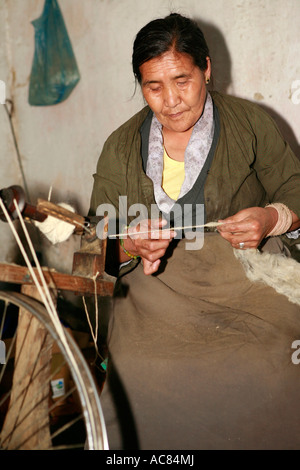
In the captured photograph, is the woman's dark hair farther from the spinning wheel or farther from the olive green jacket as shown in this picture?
the spinning wheel

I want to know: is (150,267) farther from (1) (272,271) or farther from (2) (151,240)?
(1) (272,271)

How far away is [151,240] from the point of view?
1551 millimetres

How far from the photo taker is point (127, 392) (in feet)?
4.78

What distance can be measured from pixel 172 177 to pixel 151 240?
0.46m

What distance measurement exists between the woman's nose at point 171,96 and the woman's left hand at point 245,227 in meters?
0.52

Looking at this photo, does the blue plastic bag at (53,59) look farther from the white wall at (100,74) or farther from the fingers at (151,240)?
the fingers at (151,240)

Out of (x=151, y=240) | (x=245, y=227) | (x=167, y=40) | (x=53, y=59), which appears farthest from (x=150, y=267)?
(x=53, y=59)

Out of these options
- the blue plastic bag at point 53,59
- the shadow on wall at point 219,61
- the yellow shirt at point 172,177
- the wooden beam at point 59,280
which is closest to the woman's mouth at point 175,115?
the yellow shirt at point 172,177

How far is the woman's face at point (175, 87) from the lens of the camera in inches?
64.1

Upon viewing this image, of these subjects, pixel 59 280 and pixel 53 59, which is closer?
pixel 59 280

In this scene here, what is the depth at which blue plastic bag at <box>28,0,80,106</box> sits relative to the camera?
10.9ft

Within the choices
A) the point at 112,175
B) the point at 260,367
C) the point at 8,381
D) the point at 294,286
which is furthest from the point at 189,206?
the point at 8,381
